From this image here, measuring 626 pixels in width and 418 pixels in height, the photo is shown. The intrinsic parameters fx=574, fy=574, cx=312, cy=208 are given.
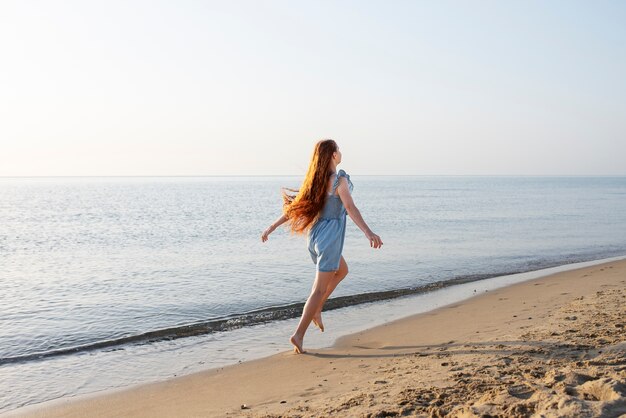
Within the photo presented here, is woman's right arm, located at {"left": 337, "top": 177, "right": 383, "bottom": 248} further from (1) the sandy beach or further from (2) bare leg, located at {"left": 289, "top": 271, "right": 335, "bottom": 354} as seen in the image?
(1) the sandy beach

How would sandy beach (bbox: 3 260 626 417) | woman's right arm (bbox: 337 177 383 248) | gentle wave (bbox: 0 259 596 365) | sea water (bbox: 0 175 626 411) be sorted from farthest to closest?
gentle wave (bbox: 0 259 596 365) → sea water (bbox: 0 175 626 411) → woman's right arm (bbox: 337 177 383 248) → sandy beach (bbox: 3 260 626 417)

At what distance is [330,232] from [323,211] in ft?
0.74

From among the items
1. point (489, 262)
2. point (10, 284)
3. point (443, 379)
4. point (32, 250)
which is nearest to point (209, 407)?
point (443, 379)

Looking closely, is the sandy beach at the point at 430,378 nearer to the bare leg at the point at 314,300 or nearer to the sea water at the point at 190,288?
the bare leg at the point at 314,300

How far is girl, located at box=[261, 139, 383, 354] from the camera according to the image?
5711 mm

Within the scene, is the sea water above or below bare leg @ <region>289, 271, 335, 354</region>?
below

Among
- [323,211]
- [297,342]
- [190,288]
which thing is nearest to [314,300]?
[297,342]

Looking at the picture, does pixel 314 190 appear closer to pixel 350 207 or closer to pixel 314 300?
pixel 350 207

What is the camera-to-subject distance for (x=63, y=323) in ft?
27.7

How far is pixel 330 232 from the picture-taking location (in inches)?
230

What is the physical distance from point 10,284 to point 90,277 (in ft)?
5.24

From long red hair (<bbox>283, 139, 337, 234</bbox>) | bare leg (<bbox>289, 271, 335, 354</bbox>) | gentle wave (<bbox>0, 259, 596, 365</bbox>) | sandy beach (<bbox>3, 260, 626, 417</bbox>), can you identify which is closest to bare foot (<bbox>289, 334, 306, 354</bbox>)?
bare leg (<bbox>289, 271, 335, 354</bbox>)

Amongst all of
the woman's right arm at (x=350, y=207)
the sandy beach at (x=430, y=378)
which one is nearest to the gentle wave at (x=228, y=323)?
the sandy beach at (x=430, y=378)

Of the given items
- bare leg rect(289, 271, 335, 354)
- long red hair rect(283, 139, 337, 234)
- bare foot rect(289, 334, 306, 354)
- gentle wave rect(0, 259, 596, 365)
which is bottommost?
gentle wave rect(0, 259, 596, 365)
